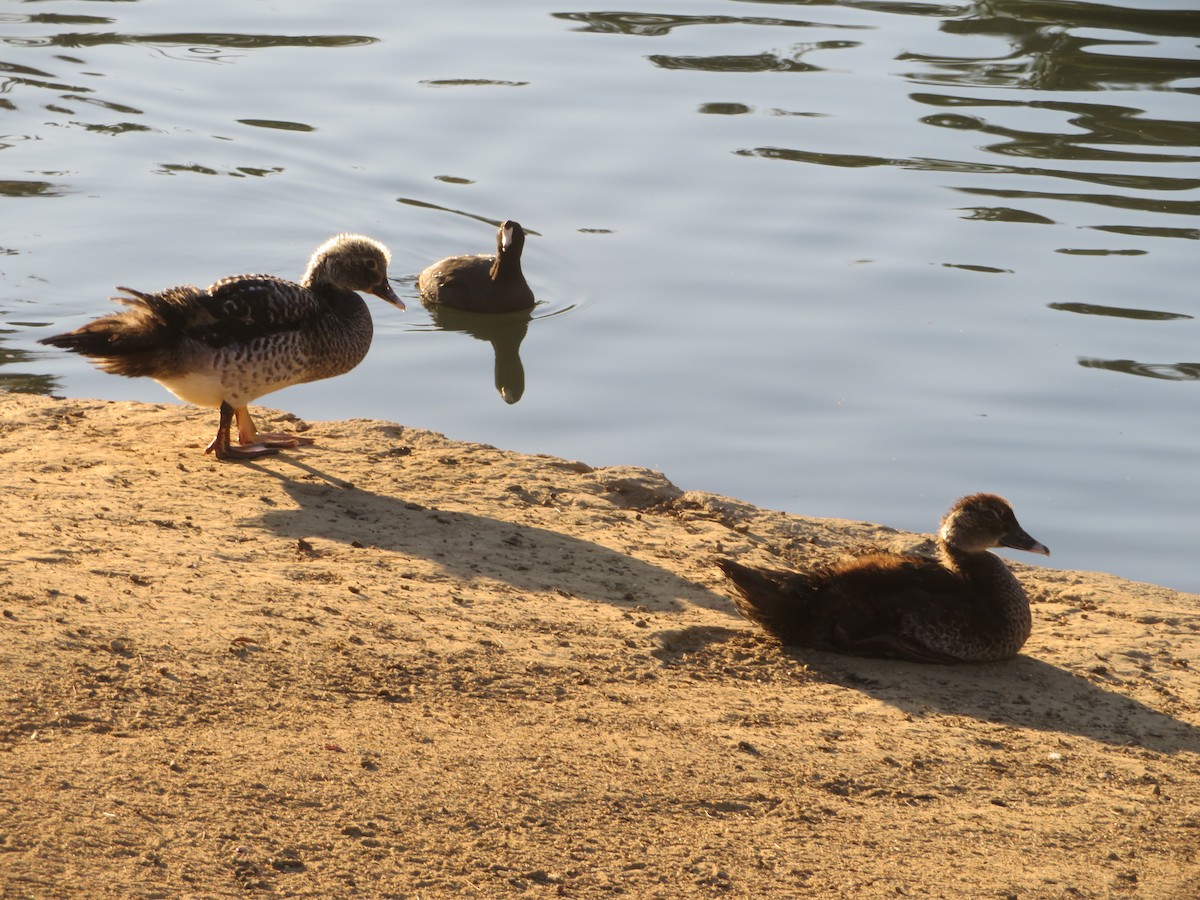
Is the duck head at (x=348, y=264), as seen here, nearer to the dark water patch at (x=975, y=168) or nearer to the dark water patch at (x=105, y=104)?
the dark water patch at (x=975, y=168)

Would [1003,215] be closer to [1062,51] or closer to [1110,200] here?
[1110,200]

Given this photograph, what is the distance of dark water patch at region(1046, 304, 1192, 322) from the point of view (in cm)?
1148

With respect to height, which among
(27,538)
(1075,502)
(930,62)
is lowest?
(1075,502)

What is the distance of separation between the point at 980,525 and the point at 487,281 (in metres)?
6.39

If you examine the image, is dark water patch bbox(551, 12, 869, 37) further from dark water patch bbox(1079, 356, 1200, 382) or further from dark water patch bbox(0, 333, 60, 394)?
dark water patch bbox(0, 333, 60, 394)

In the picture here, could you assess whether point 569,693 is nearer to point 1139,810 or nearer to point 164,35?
point 1139,810

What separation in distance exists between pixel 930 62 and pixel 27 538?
13.6 metres

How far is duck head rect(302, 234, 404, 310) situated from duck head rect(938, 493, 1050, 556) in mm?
3919

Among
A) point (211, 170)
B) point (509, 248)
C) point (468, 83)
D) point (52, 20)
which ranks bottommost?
point (509, 248)

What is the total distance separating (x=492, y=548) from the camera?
286 inches

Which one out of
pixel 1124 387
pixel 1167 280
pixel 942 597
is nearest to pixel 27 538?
pixel 942 597

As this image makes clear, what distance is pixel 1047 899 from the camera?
Result: 4.84 meters

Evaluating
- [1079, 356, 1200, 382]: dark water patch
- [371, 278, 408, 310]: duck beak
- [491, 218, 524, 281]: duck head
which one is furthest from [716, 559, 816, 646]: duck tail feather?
[491, 218, 524, 281]: duck head

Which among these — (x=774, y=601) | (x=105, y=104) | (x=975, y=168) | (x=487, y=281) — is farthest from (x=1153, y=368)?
(x=105, y=104)
